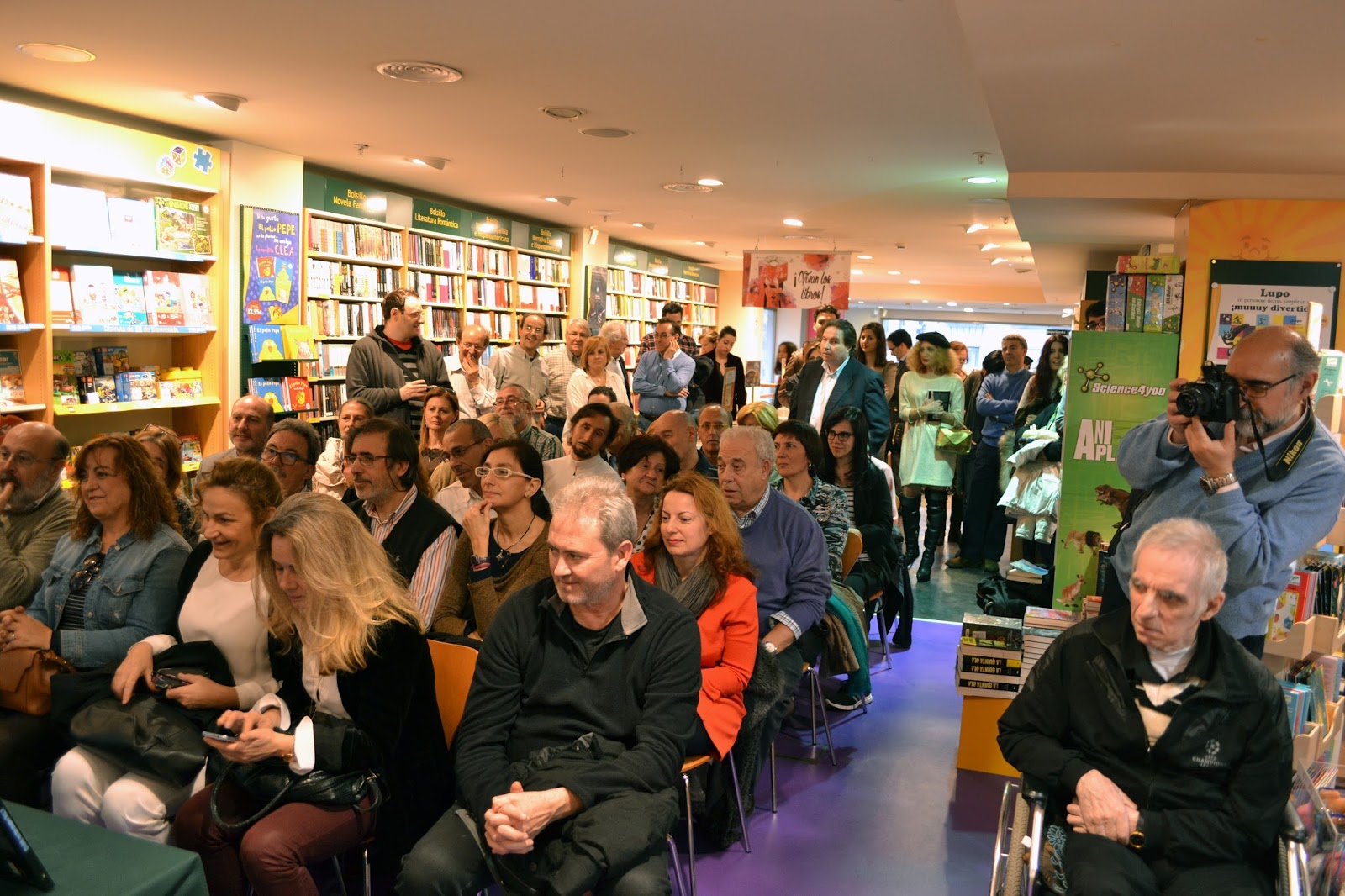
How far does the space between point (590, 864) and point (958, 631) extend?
4209 mm

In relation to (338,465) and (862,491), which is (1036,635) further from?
(338,465)

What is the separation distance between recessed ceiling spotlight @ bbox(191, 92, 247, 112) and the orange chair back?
4062mm

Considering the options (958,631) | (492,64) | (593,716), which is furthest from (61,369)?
(958,631)

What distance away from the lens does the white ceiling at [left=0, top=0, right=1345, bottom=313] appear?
10.3 feet

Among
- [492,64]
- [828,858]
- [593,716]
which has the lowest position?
[828,858]

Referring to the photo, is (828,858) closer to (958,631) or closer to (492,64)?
(958,631)

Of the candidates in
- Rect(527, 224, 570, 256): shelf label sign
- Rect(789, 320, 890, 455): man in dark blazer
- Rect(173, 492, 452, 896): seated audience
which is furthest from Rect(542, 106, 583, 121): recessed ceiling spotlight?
Rect(527, 224, 570, 256): shelf label sign

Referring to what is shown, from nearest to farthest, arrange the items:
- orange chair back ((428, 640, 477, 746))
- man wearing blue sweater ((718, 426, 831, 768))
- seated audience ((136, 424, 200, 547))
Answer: orange chair back ((428, 640, 477, 746)) < man wearing blue sweater ((718, 426, 831, 768)) < seated audience ((136, 424, 200, 547))

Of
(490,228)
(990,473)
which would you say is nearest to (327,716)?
(990,473)

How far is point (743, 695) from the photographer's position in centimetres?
335

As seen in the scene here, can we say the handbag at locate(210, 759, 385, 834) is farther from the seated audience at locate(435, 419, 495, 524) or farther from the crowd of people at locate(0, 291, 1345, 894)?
the seated audience at locate(435, 419, 495, 524)

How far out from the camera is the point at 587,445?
465cm

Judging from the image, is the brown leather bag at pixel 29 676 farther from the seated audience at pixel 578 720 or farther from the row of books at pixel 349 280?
the row of books at pixel 349 280

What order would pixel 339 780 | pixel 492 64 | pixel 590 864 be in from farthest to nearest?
pixel 492 64 → pixel 339 780 → pixel 590 864
